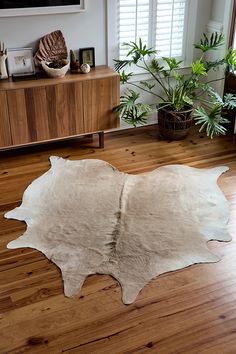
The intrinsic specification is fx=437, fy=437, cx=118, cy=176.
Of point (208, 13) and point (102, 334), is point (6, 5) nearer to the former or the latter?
point (208, 13)

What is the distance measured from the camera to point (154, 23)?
3.95 metres

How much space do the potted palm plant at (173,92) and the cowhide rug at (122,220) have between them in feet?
1.76

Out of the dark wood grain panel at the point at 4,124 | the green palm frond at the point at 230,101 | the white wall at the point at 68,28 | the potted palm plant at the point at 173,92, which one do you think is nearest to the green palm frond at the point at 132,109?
the potted palm plant at the point at 173,92

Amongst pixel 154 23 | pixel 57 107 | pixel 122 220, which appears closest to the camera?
pixel 122 220

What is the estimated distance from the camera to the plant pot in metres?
3.94

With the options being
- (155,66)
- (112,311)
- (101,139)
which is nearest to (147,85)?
(155,66)

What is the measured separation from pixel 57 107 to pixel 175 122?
3.58 feet

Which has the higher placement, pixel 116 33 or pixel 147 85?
pixel 116 33

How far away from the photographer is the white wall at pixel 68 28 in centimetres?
357

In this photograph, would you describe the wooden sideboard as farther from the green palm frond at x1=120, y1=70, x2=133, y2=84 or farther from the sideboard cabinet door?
the green palm frond at x1=120, y1=70, x2=133, y2=84

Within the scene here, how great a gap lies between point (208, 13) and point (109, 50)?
41.9 inches

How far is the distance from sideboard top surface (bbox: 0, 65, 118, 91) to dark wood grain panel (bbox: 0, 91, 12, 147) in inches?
3.2

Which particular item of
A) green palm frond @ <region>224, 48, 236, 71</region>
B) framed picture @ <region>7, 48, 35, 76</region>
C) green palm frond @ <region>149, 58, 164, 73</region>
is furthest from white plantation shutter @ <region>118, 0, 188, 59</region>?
framed picture @ <region>7, 48, 35, 76</region>

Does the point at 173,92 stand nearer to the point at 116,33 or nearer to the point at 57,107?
the point at 116,33
